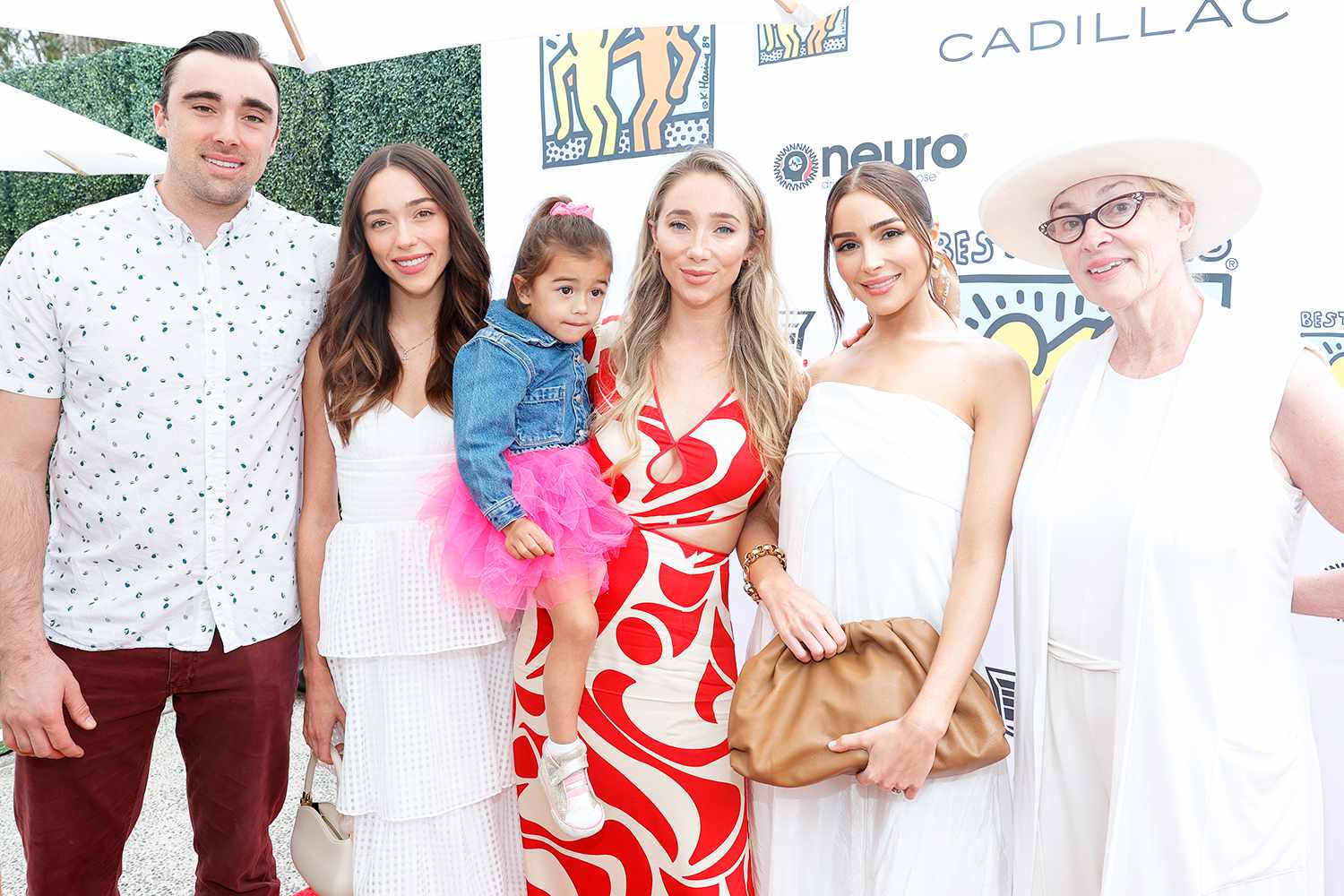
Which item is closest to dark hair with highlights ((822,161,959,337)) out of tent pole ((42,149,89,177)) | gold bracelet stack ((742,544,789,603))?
gold bracelet stack ((742,544,789,603))

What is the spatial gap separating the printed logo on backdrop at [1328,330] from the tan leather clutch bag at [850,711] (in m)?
1.70

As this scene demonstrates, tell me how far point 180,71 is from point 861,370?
1.91 m

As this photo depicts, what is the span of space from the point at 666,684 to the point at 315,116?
17.6 feet

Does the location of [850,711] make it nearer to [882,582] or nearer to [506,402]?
[882,582]

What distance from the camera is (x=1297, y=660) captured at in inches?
71.9

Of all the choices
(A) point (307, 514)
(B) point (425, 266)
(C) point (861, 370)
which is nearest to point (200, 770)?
(A) point (307, 514)

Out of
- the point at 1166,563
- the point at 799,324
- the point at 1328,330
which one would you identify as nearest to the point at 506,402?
the point at 1166,563

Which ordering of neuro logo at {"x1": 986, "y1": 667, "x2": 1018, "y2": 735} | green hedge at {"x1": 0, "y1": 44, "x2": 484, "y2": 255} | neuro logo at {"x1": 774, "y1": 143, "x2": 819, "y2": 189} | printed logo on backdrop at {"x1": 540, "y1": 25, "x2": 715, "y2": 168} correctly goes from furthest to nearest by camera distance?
green hedge at {"x1": 0, "y1": 44, "x2": 484, "y2": 255} → printed logo on backdrop at {"x1": 540, "y1": 25, "x2": 715, "y2": 168} → neuro logo at {"x1": 774, "y1": 143, "x2": 819, "y2": 189} → neuro logo at {"x1": 986, "y1": 667, "x2": 1018, "y2": 735}

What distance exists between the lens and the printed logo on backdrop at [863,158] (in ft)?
11.6

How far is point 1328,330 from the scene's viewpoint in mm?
2885

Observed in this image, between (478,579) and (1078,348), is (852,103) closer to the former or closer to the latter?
(1078,348)

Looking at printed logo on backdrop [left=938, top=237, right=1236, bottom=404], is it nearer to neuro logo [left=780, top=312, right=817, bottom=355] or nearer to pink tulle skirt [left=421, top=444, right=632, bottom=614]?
neuro logo [left=780, top=312, right=817, bottom=355]

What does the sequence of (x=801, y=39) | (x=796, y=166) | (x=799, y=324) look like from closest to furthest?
(x=801, y=39) → (x=796, y=166) → (x=799, y=324)

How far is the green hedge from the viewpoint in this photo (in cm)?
569
